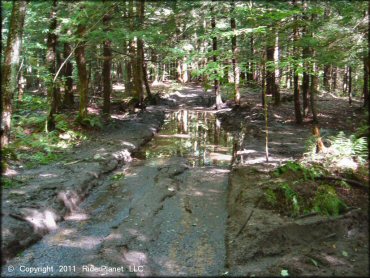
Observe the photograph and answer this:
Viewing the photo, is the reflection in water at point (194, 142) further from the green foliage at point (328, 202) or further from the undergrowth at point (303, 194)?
the green foliage at point (328, 202)

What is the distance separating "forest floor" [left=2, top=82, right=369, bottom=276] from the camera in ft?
20.2

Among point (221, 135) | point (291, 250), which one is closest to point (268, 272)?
point (291, 250)

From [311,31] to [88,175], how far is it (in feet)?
31.8

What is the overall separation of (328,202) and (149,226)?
3.92 m

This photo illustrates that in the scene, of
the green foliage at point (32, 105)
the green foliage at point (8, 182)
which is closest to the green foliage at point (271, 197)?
the green foliage at point (8, 182)

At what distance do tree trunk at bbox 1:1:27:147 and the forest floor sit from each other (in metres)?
2.01

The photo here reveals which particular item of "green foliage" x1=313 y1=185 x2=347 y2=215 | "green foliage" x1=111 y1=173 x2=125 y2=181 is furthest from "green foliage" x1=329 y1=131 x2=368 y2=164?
"green foliage" x1=111 y1=173 x2=125 y2=181

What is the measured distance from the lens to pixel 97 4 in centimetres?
1101

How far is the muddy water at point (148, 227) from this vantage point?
6395 millimetres

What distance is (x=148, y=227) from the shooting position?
26.3 ft

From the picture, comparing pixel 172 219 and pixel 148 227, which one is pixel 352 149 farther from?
pixel 148 227

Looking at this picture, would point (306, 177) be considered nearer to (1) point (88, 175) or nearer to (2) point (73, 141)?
(1) point (88, 175)

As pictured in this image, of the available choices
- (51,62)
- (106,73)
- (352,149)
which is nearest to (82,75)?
(51,62)

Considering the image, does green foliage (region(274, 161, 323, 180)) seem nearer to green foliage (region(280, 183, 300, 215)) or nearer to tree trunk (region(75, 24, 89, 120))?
green foliage (region(280, 183, 300, 215))
